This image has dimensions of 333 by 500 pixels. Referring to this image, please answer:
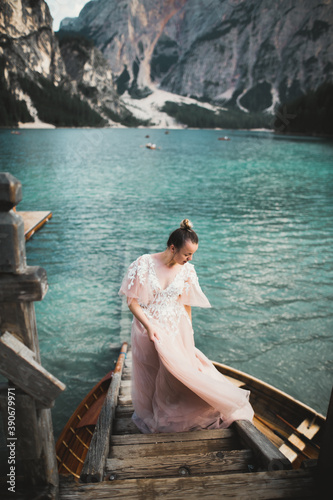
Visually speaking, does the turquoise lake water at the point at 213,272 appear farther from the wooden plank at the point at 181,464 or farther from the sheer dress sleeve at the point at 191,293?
the sheer dress sleeve at the point at 191,293

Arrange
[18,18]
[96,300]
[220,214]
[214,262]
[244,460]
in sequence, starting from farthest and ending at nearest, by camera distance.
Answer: [18,18], [220,214], [214,262], [96,300], [244,460]

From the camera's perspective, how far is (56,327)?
27.9ft

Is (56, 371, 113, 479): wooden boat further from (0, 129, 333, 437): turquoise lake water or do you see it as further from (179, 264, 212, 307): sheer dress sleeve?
(179, 264, 212, 307): sheer dress sleeve

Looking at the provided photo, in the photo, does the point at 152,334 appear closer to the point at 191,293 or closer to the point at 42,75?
the point at 191,293

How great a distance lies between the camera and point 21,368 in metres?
1.90

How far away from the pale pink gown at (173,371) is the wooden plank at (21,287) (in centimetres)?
168

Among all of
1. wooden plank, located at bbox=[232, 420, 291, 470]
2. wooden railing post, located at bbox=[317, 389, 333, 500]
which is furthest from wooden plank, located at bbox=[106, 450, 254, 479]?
wooden railing post, located at bbox=[317, 389, 333, 500]

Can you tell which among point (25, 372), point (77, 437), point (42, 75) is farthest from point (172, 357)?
point (42, 75)

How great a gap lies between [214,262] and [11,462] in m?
10.7

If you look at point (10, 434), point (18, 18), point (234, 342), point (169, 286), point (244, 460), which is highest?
point (18, 18)

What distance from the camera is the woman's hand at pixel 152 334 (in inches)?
130

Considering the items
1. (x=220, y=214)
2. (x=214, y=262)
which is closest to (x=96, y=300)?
(x=214, y=262)

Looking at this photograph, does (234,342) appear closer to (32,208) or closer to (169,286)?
(169,286)

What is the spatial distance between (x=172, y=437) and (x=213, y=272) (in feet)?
28.1
